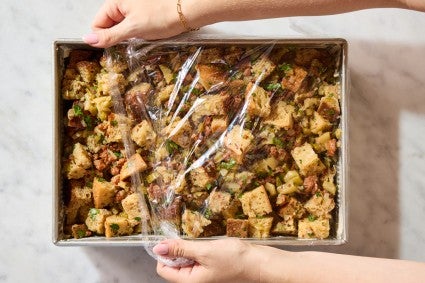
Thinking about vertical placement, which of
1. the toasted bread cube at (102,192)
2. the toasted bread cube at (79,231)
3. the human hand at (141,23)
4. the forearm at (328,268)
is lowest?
the forearm at (328,268)

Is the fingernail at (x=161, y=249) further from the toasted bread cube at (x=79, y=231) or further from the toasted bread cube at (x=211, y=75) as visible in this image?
the toasted bread cube at (x=211, y=75)

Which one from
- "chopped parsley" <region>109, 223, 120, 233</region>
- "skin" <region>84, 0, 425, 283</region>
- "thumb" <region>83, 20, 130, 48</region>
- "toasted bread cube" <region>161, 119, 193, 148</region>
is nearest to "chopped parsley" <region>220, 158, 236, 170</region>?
"toasted bread cube" <region>161, 119, 193, 148</region>

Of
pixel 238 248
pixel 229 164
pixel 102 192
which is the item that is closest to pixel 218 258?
pixel 238 248

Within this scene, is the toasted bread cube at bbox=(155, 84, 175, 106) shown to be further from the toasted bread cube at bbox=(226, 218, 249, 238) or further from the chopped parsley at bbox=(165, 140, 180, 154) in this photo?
the toasted bread cube at bbox=(226, 218, 249, 238)

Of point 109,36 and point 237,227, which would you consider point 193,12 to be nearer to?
point 109,36

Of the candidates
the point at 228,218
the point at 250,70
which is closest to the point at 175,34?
the point at 250,70

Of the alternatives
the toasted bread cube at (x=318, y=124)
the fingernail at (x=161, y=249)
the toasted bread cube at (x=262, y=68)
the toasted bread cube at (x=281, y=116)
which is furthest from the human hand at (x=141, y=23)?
the fingernail at (x=161, y=249)
